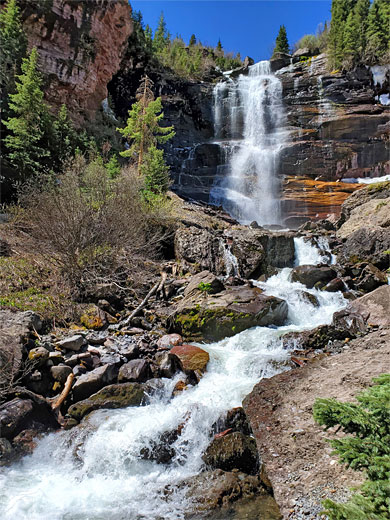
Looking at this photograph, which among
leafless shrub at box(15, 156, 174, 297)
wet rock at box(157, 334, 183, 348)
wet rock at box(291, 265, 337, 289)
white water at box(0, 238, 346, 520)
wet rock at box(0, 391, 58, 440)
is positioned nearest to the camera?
white water at box(0, 238, 346, 520)

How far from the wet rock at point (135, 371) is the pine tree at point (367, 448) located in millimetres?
4534

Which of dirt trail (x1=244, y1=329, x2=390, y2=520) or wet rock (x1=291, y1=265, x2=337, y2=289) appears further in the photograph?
wet rock (x1=291, y1=265, x2=337, y2=289)

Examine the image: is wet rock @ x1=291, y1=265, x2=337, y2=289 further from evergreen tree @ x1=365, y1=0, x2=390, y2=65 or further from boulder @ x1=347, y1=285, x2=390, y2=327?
evergreen tree @ x1=365, y1=0, x2=390, y2=65

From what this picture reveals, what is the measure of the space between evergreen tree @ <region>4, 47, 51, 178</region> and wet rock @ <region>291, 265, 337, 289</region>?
12.8 metres

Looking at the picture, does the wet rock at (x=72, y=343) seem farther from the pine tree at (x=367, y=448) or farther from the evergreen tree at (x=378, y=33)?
the evergreen tree at (x=378, y=33)

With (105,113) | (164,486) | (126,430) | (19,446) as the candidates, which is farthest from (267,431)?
(105,113)

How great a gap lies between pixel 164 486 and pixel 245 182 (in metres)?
25.0

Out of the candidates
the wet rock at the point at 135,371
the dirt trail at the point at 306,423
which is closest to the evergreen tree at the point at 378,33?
the dirt trail at the point at 306,423

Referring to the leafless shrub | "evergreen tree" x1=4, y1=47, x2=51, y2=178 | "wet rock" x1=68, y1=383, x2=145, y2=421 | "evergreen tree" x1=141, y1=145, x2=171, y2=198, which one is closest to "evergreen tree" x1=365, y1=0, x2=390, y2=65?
"evergreen tree" x1=141, y1=145, x2=171, y2=198

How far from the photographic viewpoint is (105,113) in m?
25.9

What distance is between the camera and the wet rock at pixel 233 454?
3.98 m

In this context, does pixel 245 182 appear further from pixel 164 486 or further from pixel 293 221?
pixel 164 486

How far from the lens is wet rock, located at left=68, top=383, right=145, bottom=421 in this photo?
5.14 metres

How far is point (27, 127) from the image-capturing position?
1531 centimetres
